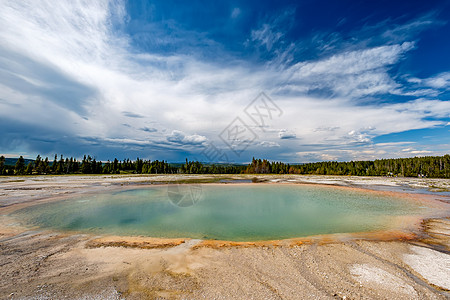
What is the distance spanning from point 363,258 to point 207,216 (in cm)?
1035

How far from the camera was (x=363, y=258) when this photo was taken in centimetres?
702

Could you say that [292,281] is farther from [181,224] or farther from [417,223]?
[417,223]

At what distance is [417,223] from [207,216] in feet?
45.9

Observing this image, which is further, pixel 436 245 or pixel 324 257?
pixel 436 245

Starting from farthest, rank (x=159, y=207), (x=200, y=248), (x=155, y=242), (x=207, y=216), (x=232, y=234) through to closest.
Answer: (x=159, y=207) < (x=207, y=216) < (x=232, y=234) < (x=155, y=242) < (x=200, y=248)

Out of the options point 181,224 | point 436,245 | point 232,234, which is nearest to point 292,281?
point 232,234

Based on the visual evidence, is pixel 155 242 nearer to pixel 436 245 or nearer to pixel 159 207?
pixel 159 207

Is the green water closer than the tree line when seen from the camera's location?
Yes

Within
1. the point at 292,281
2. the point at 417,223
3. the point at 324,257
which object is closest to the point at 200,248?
the point at 292,281

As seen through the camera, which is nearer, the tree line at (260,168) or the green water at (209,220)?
the green water at (209,220)

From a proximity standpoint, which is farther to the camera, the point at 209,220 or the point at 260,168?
the point at 260,168

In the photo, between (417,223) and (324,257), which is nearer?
(324,257)

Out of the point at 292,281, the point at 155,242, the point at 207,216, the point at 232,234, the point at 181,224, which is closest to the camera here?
the point at 292,281

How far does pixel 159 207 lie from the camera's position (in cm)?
1819
